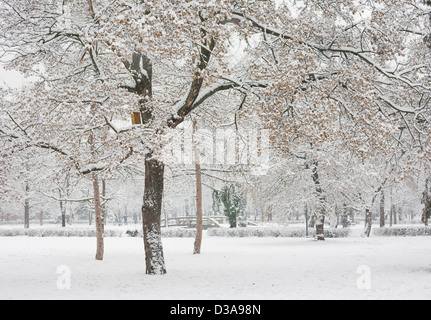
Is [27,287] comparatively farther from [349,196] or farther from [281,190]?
[349,196]

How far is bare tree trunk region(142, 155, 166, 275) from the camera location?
472 inches

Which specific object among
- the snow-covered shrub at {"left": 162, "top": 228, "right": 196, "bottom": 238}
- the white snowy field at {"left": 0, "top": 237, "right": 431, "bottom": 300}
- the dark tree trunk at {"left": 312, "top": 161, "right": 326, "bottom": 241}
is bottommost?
the snow-covered shrub at {"left": 162, "top": 228, "right": 196, "bottom": 238}

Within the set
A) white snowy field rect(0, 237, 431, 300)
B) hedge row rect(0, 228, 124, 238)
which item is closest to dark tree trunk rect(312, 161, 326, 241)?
white snowy field rect(0, 237, 431, 300)

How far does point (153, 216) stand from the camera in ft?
39.5

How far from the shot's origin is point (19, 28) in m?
11.0

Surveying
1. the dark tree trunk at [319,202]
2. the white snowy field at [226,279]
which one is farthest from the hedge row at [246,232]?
the white snowy field at [226,279]

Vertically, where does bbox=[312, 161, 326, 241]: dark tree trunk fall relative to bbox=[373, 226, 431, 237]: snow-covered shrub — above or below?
above

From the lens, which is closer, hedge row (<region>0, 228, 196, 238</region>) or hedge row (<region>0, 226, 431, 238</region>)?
hedge row (<region>0, 226, 431, 238</region>)

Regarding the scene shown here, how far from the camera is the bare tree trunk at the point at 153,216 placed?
11992mm

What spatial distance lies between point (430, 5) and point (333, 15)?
2723 mm

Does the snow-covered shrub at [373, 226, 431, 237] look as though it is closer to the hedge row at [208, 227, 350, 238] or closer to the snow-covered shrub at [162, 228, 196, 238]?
the hedge row at [208, 227, 350, 238]

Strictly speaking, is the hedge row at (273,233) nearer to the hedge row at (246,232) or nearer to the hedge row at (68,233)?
the hedge row at (246,232)
